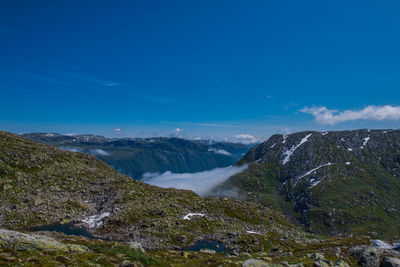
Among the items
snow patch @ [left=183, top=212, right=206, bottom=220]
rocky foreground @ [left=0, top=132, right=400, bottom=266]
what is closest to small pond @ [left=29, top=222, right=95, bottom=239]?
rocky foreground @ [left=0, top=132, right=400, bottom=266]

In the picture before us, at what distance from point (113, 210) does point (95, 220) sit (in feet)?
19.0

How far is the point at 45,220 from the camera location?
209 feet

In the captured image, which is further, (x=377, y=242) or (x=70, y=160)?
(x=70, y=160)

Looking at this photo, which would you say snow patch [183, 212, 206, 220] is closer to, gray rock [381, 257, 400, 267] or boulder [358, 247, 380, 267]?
boulder [358, 247, 380, 267]

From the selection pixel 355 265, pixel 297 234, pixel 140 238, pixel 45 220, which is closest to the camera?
pixel 355 265

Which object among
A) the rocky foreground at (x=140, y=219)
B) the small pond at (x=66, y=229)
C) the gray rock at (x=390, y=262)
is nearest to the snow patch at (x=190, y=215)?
the rocky foreground at (x=140, y=219)

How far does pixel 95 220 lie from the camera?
2648 inches

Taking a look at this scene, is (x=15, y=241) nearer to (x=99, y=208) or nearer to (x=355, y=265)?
(x=355, y=265)

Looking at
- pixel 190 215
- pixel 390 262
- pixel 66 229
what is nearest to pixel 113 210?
pixel 66 229

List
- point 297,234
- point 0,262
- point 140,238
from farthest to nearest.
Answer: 1. point 297,234
2. point 140,238
3. point 0,262

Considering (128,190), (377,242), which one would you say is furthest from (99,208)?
(377,242)

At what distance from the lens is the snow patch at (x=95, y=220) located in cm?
6477

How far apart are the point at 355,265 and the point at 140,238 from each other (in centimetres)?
4628

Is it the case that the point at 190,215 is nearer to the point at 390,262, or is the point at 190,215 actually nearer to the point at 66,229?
the point at 66,229
